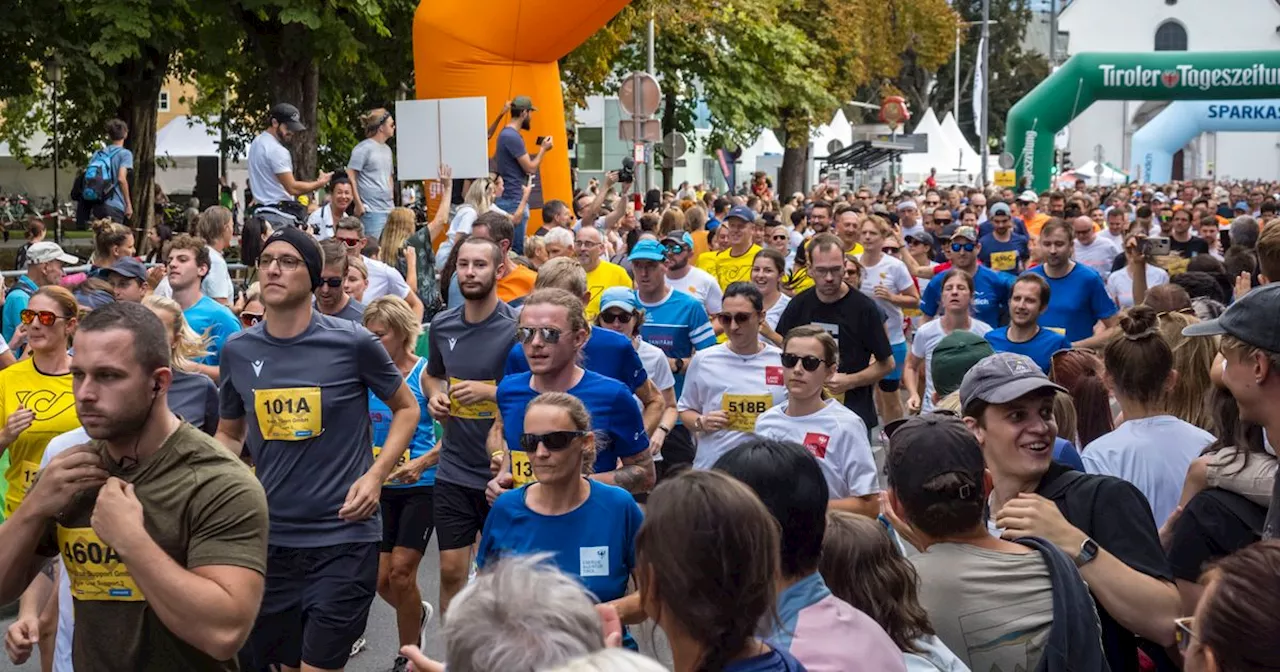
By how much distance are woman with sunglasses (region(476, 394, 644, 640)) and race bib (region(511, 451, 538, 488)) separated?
2.67 feet

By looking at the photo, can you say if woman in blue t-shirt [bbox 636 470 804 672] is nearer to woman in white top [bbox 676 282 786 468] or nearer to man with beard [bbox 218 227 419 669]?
man with beard [bbox 218 227 419 669]

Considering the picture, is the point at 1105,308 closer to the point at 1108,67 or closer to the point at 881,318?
the point at 881,318

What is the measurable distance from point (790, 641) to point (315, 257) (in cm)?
308

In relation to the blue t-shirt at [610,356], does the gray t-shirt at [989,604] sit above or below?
below

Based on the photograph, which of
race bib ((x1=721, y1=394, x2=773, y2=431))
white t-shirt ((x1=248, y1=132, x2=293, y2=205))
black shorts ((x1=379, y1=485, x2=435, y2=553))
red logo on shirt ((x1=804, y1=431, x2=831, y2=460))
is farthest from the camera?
white t-shirt ((x1=248, y1=132, x2=293, y2=205))

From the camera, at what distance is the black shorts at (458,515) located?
7125mm

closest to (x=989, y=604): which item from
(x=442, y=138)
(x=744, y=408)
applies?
(x=744, y=408)

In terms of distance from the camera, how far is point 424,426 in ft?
26.1

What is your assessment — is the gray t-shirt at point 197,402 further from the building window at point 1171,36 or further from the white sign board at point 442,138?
the building window at point 1171,36

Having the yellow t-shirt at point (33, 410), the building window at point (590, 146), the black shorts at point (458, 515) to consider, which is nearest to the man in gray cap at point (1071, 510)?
the black shorts at point (458, 515)

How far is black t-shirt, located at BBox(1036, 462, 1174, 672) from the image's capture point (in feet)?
13.3

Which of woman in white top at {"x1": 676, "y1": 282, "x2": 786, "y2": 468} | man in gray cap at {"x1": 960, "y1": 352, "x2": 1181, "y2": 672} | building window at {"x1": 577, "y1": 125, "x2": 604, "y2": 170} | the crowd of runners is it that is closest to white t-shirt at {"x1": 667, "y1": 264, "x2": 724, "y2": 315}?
the crowd of runners

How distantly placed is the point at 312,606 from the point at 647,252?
4.07 metres

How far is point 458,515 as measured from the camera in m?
7.14
